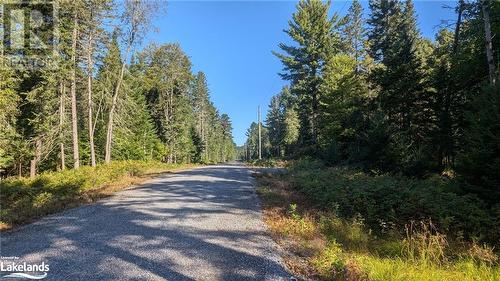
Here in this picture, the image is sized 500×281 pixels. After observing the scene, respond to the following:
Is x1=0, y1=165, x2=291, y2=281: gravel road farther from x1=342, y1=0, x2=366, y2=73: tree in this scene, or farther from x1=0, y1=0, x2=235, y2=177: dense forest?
x1=342, y1=0, x2=366, y2=73: tree

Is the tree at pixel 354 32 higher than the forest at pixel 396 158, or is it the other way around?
the tree at pixel 354 32

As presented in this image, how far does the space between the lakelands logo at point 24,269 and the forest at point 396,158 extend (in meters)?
4.07

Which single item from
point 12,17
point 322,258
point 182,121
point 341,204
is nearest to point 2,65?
point 12,17

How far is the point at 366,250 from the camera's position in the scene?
7039mm

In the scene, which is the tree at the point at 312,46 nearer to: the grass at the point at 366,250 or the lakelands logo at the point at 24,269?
the grass at the point at 366,250

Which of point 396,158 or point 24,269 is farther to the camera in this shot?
point 396,158

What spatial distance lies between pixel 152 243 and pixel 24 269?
2146 millimetres

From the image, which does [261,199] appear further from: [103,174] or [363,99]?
[363,99]

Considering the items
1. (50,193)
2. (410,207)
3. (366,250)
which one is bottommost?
(366,250)

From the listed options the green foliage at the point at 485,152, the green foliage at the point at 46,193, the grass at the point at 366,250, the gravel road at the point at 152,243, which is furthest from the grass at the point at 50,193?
the green foliage at the point at 485,152

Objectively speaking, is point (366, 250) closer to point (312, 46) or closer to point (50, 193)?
point (50, 193)

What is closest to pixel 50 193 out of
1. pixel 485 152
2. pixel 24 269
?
pixel 24 269

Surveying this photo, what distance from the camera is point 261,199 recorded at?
12359mm

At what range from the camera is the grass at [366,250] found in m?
5.45
